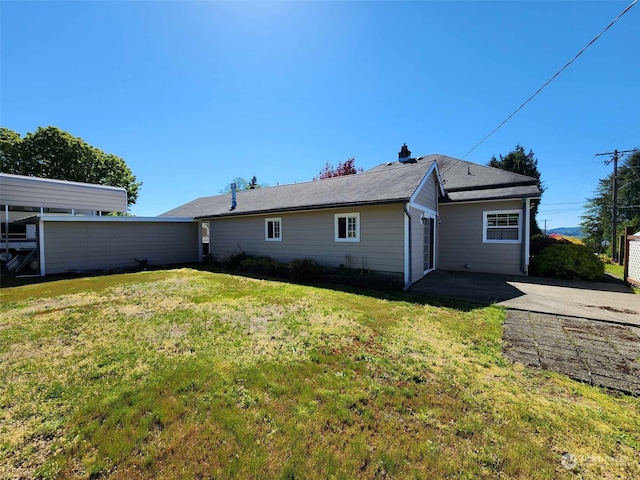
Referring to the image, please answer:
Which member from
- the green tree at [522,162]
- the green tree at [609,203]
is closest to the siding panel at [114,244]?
the green tree at [522,162]

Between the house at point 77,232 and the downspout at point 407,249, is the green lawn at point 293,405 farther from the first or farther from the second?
the house at point 77,232

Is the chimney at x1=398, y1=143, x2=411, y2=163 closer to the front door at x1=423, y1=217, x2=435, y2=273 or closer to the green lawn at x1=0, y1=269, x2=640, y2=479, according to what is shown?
the front door at x1=423, y1=217, x2=435, y2=273

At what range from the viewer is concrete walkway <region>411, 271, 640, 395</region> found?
3486 millimetres

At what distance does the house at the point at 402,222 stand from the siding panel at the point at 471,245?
3 centimetres

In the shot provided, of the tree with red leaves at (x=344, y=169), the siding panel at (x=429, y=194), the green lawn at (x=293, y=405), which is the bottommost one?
the green lawn at (x=293, y=405)

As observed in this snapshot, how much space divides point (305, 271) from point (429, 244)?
5.01 meters

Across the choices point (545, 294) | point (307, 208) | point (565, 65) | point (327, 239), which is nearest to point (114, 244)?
point (307, 208)

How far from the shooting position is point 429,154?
17.2 m

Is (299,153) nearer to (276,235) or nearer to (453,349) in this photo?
(276,235)

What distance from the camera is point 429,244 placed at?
10484 mm

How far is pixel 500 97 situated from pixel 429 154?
7449 mm

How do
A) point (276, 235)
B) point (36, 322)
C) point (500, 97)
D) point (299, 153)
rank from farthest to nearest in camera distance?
point (299, 153), point (276, 235), point (500, 97), point (36, 322)

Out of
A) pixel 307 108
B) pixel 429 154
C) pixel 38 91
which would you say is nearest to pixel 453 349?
pixel 307 108

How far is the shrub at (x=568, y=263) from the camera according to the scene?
8.91 meters
